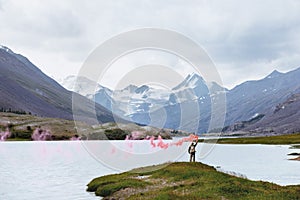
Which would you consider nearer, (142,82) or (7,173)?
(142,82)

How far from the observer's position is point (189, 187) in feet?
124

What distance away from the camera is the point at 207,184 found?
124 ft

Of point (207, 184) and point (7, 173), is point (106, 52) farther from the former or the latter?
point (7, 173)

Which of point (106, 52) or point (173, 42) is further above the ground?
point (173, 42)

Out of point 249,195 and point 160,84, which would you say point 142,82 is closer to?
point 160,84

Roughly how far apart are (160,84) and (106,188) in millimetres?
17177

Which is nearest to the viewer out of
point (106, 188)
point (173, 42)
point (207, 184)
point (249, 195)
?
point (249, 195)

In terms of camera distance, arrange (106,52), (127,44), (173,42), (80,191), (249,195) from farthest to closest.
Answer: (173,42)
(127,44)
(106,52)
(80,191)
(249,195)

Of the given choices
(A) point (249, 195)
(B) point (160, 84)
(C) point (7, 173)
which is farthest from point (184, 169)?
(C) point (7, 173)

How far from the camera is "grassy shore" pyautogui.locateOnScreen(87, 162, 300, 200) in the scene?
32938 mm

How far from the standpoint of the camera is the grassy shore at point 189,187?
32938 mm

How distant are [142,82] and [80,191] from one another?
16748 millimetres

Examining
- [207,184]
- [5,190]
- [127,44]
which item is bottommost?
[5,190]

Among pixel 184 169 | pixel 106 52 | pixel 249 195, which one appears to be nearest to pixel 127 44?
pixel 106 52
